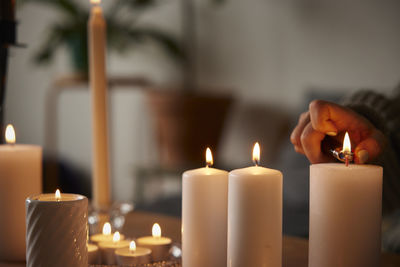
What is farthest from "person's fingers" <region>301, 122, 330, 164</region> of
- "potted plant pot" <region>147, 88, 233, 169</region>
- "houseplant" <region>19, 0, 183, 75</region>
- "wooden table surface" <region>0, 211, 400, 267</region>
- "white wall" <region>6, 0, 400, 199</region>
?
"houseplant" <region>19, 0, 183, 75</region>

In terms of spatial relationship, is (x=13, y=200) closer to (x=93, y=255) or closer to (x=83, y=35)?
(x=93, y=255)

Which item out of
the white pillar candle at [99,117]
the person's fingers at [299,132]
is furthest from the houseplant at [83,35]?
the person's fingers at [299,132]

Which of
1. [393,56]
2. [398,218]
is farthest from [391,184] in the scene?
[393,56]

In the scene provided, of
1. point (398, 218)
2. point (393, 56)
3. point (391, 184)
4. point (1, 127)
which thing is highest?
point (393, 56)

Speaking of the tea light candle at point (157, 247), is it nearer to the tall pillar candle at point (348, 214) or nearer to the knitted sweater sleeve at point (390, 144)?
the tall pillar candle at point (348, 214)

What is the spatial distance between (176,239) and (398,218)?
2.46 feet

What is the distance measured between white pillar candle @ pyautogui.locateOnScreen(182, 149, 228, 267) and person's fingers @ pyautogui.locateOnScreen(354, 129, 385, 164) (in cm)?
17

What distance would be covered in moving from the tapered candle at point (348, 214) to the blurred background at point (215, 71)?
1144 mm

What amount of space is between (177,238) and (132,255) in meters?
0.22

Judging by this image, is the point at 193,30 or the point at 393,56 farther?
the point at 193,30

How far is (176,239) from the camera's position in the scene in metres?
0.85

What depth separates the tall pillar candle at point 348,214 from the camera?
0.54 metres

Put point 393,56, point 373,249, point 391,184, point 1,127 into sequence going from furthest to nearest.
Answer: point 393,56 → point 391,184 → point 1,127 → point 373,249

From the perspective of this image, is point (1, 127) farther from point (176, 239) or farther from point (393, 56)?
point (393, 56)
